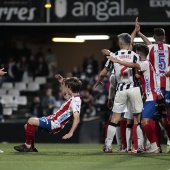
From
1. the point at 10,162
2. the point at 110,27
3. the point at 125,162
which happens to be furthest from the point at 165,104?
the point at 110,27

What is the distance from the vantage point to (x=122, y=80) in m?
12.6

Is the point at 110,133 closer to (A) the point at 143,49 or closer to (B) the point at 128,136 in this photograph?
(B) the point at 128,136

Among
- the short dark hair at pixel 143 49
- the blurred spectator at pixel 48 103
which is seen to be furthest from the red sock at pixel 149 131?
the blurred spectator at pixel 48 103

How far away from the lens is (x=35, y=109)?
24.4m

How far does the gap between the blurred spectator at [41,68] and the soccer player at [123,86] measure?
1501cm

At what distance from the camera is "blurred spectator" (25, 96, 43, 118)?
78.9 ft

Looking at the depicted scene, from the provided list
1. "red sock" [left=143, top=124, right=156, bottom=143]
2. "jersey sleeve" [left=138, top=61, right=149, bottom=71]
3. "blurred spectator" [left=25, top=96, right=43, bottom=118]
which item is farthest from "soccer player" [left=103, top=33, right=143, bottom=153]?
"blurred spectator" [left=25, top=96, right=43, bottom=118]

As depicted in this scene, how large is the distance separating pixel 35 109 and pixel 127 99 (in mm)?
11911

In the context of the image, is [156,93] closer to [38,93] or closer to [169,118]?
[169,118]

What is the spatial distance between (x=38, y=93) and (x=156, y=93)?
14446mm

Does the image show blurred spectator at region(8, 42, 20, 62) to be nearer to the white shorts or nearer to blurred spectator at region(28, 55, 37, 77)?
blurred spectator at region(28, 55, 37, 77)

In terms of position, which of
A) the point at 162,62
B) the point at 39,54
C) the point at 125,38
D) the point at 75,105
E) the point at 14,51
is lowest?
the point at 75,105

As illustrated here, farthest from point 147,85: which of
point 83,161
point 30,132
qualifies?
point 83,161

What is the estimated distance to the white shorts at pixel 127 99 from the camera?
12555mm
